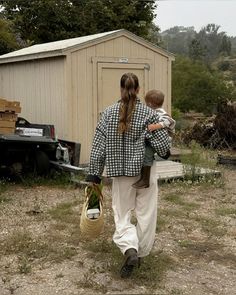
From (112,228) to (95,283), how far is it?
6.14 feet

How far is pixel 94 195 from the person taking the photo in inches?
201

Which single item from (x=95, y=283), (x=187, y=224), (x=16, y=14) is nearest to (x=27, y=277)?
(x=95, y=283)

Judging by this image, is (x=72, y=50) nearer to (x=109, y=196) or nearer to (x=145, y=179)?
(x=109, y=196)

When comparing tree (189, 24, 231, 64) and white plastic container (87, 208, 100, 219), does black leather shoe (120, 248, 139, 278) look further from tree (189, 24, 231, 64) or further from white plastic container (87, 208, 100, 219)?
tree (189, 24, 231, 64)

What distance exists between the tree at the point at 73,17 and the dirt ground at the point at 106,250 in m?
13.6

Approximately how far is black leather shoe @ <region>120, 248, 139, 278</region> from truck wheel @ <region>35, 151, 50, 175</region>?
4.99m

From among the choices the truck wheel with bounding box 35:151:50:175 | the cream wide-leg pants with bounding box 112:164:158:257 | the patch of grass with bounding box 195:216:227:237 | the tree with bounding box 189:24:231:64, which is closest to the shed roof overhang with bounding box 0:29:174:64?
the truck wheel with bounding box 35:151:50:175

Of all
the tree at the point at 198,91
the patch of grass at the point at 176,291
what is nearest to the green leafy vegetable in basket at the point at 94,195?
the patch of grass at the point at 176,291

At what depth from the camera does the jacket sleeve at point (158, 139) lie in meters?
4.83

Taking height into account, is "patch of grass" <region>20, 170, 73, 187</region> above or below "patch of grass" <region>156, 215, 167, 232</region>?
above

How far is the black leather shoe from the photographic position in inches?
185

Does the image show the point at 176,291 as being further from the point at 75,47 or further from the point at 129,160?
the point at 75,47

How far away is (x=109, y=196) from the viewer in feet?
28.5

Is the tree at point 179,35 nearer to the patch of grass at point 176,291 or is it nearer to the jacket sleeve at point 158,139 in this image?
the jacket sleeve at point 158,139
